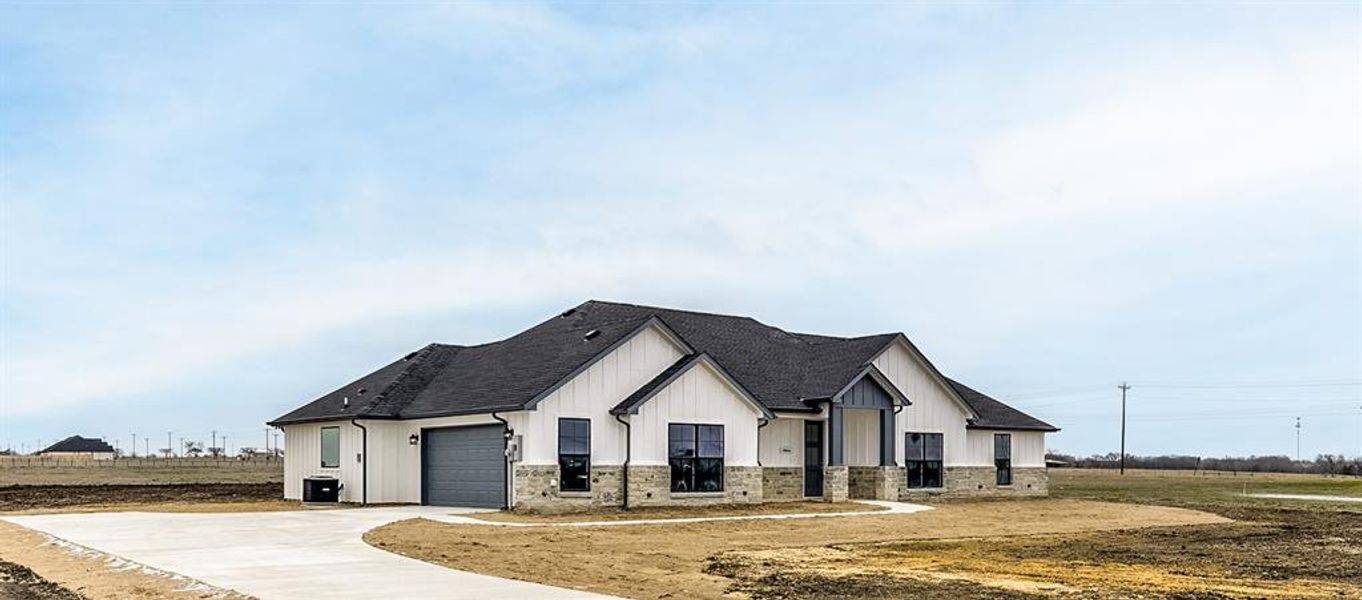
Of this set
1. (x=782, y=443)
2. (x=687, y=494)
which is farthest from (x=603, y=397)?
(x=782, y=443)

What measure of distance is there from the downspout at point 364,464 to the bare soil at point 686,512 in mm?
5889

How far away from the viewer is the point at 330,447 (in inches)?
1411

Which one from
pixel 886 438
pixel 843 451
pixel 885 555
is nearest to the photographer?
pixel 885 555

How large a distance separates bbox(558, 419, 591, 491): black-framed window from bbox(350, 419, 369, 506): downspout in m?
6.16

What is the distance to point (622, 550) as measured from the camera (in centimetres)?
2145

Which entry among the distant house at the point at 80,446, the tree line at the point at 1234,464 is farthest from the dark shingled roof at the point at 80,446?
the tree line at the point at 1234,464

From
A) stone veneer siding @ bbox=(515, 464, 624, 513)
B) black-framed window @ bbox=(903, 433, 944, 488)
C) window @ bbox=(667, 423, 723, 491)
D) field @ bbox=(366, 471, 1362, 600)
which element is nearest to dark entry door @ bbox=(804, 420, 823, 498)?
black-framed window @ bbox=(903, 433, 944, 488)

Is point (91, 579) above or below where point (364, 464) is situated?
below

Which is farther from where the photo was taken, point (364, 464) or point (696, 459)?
point (364, 464)

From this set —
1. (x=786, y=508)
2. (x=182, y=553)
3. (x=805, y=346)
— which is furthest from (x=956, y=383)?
(x=182, y=553)

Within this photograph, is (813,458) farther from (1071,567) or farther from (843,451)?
(1071,567)

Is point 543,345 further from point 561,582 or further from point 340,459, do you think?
point 561,582

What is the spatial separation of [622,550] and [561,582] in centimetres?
509

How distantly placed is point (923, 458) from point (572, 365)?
12058mm
